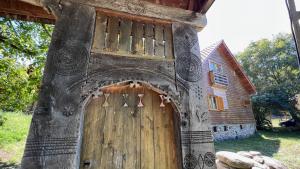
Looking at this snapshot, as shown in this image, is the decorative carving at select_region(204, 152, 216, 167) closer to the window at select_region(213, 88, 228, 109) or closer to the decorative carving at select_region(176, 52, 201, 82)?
the decorative carving at select_region(176, 52, 201, 82)

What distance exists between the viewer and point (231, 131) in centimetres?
1165

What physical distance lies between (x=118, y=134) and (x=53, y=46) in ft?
4.33

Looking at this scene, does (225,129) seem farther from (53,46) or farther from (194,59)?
(53,46)

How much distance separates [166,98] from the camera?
215 cm

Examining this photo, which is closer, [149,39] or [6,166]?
[149,39]

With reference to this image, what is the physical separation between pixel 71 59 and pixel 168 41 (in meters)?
1.39

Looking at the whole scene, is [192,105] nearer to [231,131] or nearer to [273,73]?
[231,131]

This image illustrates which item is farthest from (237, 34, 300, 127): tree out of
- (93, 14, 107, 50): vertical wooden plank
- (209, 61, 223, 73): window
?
(93, 14, 107, 50): vertical wooden plank

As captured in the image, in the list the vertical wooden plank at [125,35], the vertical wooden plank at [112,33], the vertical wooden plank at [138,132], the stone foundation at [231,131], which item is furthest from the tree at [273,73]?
the vertical wooden plank at [112,33]

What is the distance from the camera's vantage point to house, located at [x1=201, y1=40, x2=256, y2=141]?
428 inches

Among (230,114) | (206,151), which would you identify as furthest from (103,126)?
(230,114)

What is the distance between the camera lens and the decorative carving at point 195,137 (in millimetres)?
2037

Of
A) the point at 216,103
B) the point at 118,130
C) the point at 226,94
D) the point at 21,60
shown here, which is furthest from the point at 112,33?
the point at 226,94

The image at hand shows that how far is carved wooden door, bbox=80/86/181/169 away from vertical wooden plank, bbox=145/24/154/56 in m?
0.55
